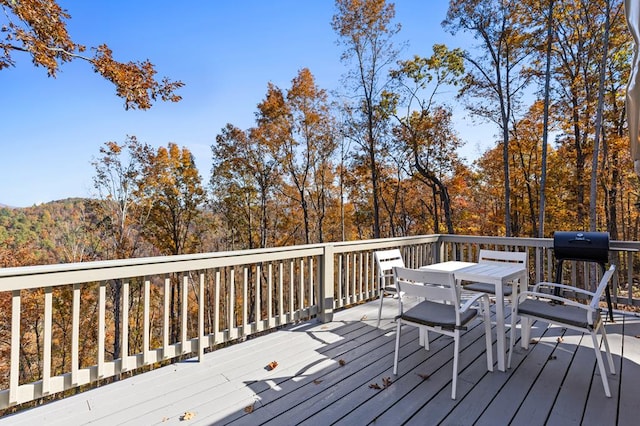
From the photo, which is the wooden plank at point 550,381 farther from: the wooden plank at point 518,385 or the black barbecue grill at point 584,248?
the black barbecue grill at point 584,248

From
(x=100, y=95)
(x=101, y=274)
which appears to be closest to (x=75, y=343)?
(x=101, y=274)

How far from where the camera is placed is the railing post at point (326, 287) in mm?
3842

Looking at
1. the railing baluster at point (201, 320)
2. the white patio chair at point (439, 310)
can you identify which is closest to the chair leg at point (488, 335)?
the white patio chair at point (439, 310)

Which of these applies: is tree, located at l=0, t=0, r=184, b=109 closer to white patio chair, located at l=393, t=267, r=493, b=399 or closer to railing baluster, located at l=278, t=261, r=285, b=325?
railing baluster, located at l=278, t=261, r=285, b=325

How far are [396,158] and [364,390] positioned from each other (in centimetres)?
1180

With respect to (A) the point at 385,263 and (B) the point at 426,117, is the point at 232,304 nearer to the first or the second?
(A) the point at 385,263

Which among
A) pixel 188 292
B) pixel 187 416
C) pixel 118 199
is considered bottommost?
pixel 187 416

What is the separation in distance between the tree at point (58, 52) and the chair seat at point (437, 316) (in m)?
5.46

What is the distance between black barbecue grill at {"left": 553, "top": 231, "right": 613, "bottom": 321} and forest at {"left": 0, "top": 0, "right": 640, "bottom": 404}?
4944mm

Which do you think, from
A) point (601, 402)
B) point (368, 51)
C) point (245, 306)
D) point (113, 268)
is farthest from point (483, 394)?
point (368, 51)

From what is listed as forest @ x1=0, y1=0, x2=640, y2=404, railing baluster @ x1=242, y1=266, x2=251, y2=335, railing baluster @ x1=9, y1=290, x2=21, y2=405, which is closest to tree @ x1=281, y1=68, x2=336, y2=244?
forest @ x1=0, y1=0, x2=640, y2=404

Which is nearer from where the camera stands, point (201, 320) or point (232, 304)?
point (201, 320)

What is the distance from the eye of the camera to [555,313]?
95.2 inches

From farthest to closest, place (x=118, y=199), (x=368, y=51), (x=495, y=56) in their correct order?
(x=118, y=199)
(x=368, y=51)
(x=495, y=56)
